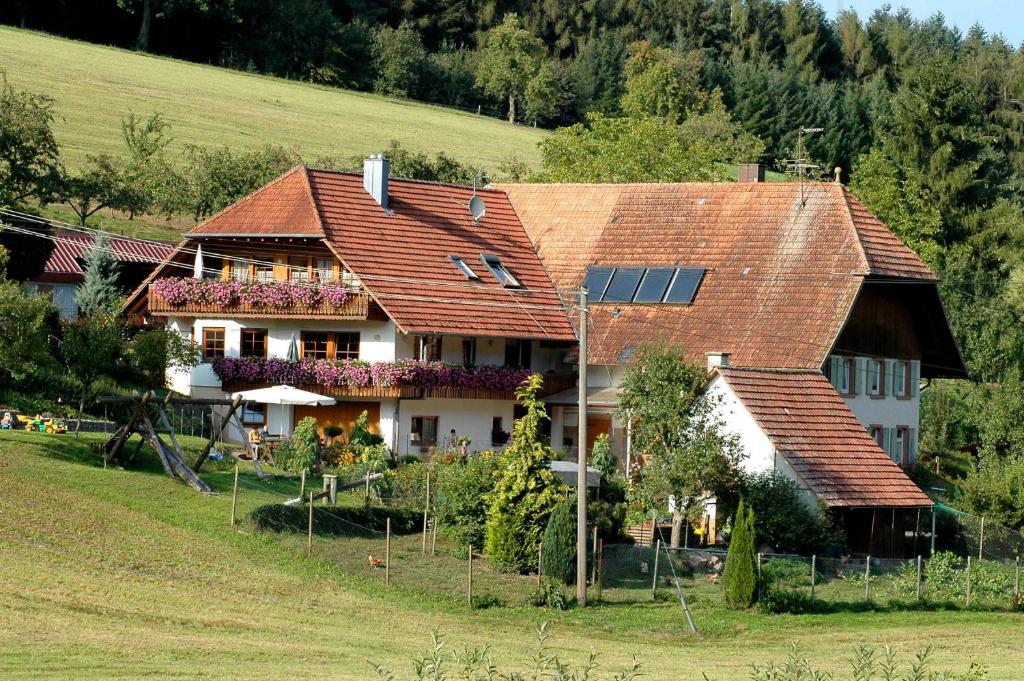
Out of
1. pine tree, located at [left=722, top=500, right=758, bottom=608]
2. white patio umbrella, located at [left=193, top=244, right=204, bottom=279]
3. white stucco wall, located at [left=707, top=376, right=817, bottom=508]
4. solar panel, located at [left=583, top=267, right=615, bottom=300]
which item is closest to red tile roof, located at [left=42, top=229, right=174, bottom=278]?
white patio umbrella, located at [left=193, top=244, right=204, bottom=279]

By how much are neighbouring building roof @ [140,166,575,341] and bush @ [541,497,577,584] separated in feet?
40.7

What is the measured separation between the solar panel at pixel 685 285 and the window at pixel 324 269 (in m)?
9.10

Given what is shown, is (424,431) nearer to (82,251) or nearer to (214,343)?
(214,343)

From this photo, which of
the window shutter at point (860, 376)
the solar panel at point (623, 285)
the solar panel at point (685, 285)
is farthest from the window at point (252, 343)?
the window shutter at point (860, 376)

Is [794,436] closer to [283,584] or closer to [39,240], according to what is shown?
[283,584]

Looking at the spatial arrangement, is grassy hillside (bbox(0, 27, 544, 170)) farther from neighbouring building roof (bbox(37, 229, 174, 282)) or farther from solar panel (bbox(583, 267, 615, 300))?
solar panel (bbox(583, 267, 615, 300))

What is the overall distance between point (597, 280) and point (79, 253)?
2141 cm

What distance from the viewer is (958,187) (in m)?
Answer: 84.6

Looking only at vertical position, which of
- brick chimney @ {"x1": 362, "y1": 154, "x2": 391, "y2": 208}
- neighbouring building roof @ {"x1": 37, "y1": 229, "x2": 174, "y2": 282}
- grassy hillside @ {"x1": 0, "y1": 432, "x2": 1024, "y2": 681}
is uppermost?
brick chimney @ {"x1": 362, "y1": 154, "x2": 391, "y2": 208}

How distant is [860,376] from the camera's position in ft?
163

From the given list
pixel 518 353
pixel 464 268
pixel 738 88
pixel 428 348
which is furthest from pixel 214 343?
pixel 738 88

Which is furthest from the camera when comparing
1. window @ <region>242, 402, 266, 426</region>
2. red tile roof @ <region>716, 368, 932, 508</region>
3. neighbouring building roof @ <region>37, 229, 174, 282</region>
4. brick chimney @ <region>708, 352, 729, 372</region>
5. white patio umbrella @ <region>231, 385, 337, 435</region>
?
neighbouring building roof @ <region>37, 229, 174, 282</region>

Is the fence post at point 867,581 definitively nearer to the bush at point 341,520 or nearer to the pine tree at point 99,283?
the bush at point 341,520

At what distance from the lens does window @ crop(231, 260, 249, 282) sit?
51594 mm
